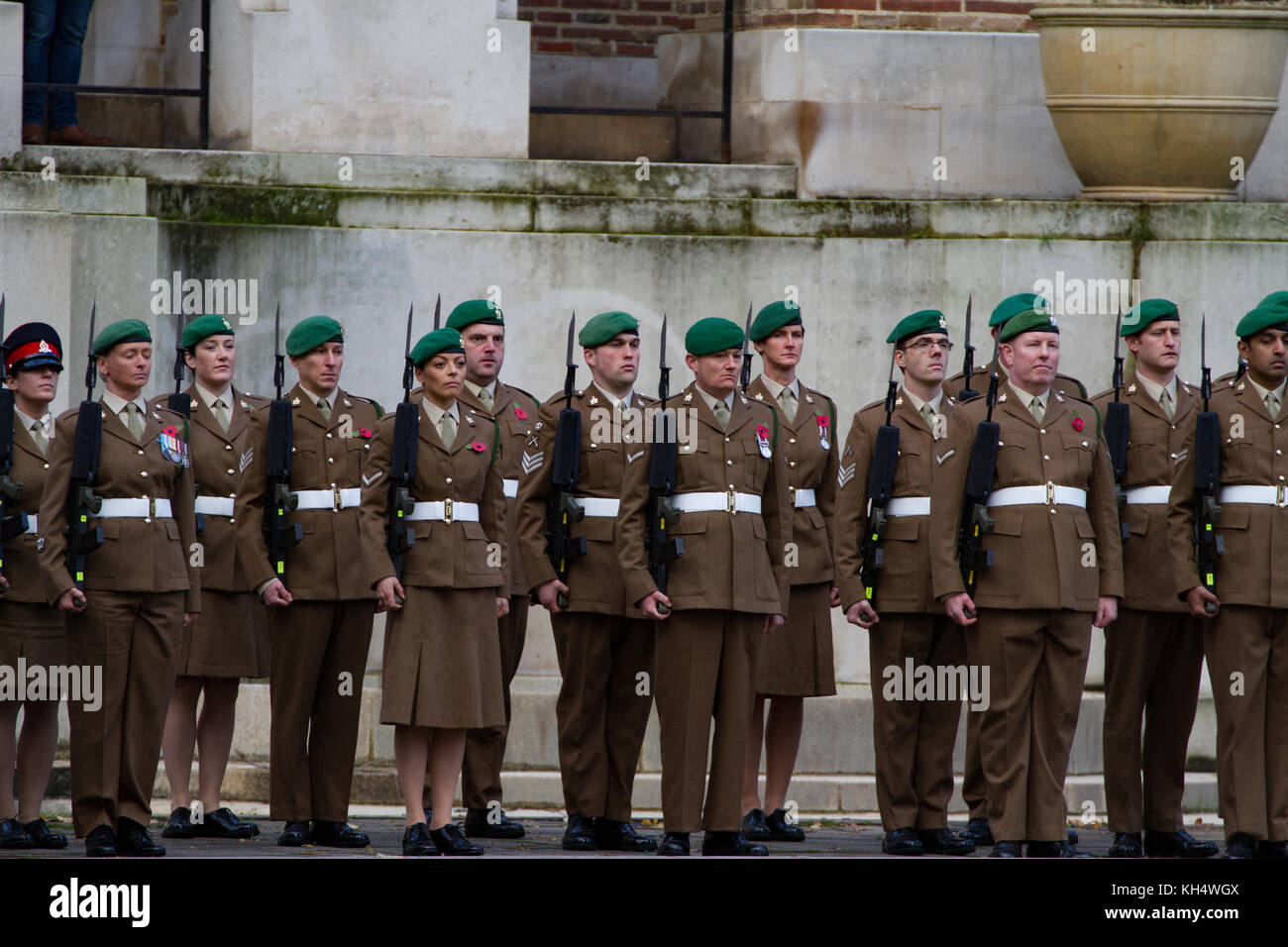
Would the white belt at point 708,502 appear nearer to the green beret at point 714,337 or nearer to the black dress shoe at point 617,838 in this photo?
the green beret at point 714,337

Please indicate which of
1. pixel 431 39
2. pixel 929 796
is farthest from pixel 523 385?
pixel 929 796

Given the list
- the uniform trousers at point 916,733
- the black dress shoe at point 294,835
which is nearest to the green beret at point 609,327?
the uniform trousers at point 916,733

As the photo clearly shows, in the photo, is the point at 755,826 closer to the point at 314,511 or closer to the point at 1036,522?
the point at 1036,522

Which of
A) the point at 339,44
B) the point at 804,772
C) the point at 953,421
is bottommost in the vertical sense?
the point at 804,772

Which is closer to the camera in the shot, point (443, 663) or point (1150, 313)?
point (443, 663)

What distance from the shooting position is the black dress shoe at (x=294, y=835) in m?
10.2

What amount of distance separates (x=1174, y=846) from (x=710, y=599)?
7.28 feet

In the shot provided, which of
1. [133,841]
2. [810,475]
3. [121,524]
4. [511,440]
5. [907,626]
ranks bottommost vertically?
[133,841]

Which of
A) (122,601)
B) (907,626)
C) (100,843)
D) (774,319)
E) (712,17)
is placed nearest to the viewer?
(100,843)

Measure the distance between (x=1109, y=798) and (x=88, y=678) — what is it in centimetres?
406

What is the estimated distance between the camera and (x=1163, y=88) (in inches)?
508

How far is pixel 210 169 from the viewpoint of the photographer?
12695 mm

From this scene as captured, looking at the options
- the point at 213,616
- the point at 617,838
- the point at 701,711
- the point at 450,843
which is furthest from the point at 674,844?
the point at 213,616
